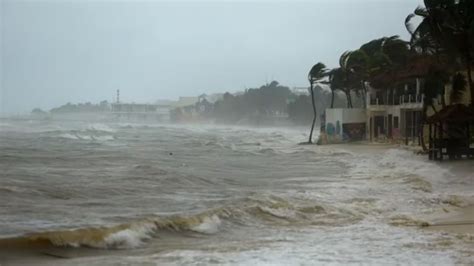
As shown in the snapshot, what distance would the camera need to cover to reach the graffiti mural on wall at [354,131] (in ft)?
148

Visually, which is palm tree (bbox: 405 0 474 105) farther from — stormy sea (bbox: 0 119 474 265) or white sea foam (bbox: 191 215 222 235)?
white sea foam (bbox: 191 215 222 235)

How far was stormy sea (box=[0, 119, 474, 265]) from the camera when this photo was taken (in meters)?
7.77

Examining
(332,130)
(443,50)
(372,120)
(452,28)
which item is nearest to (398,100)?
(372,120)

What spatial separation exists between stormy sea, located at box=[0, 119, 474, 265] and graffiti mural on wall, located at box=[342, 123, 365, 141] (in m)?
24.1

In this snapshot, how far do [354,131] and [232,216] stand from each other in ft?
117

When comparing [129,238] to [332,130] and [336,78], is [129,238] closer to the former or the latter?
[332,130]

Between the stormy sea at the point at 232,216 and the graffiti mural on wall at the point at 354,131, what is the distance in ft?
79.0

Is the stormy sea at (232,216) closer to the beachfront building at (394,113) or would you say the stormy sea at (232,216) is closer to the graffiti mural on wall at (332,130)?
the beachfront building at (394,113)

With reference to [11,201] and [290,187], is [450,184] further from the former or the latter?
[11,201]

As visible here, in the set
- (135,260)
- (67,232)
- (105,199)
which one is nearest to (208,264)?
(135,260)

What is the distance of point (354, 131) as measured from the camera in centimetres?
4572

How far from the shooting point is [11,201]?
13.0 metres

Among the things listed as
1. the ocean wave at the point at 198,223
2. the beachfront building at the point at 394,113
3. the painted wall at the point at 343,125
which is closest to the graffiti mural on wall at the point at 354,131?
the painted wall at the point at 343,125

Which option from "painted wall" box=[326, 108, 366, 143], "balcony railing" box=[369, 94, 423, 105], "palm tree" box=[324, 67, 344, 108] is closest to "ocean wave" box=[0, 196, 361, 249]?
"balcony railing" box=[369, 94, 423, 105]
